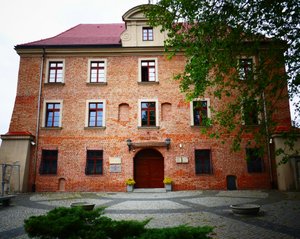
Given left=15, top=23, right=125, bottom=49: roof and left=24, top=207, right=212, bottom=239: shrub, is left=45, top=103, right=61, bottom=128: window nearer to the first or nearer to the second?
left=15, top=23, right=125, bottom=49: roof

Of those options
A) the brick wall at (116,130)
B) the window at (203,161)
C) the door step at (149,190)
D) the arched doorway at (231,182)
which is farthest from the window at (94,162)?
the arched doorway at (231,182)

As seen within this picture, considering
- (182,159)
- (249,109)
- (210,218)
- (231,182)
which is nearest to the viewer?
(249,109)

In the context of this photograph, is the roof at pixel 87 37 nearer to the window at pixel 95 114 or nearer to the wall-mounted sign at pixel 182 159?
the window at pixel 95 114

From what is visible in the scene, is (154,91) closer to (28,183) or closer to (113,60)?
(113,60)

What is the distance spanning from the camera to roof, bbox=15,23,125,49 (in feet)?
59.2

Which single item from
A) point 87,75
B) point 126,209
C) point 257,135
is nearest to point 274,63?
point 257,135

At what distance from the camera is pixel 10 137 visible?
15859mm

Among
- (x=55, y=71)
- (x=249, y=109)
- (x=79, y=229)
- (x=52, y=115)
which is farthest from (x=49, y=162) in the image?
(x=79, y=229)

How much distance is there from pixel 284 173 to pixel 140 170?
9.28 m

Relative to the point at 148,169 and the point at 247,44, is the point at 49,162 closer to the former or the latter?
the point at 148,169

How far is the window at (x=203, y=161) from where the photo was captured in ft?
53.5

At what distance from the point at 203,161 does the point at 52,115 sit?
36.5 feet

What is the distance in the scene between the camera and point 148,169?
16797 mm

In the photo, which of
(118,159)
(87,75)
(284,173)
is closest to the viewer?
(284,173)
